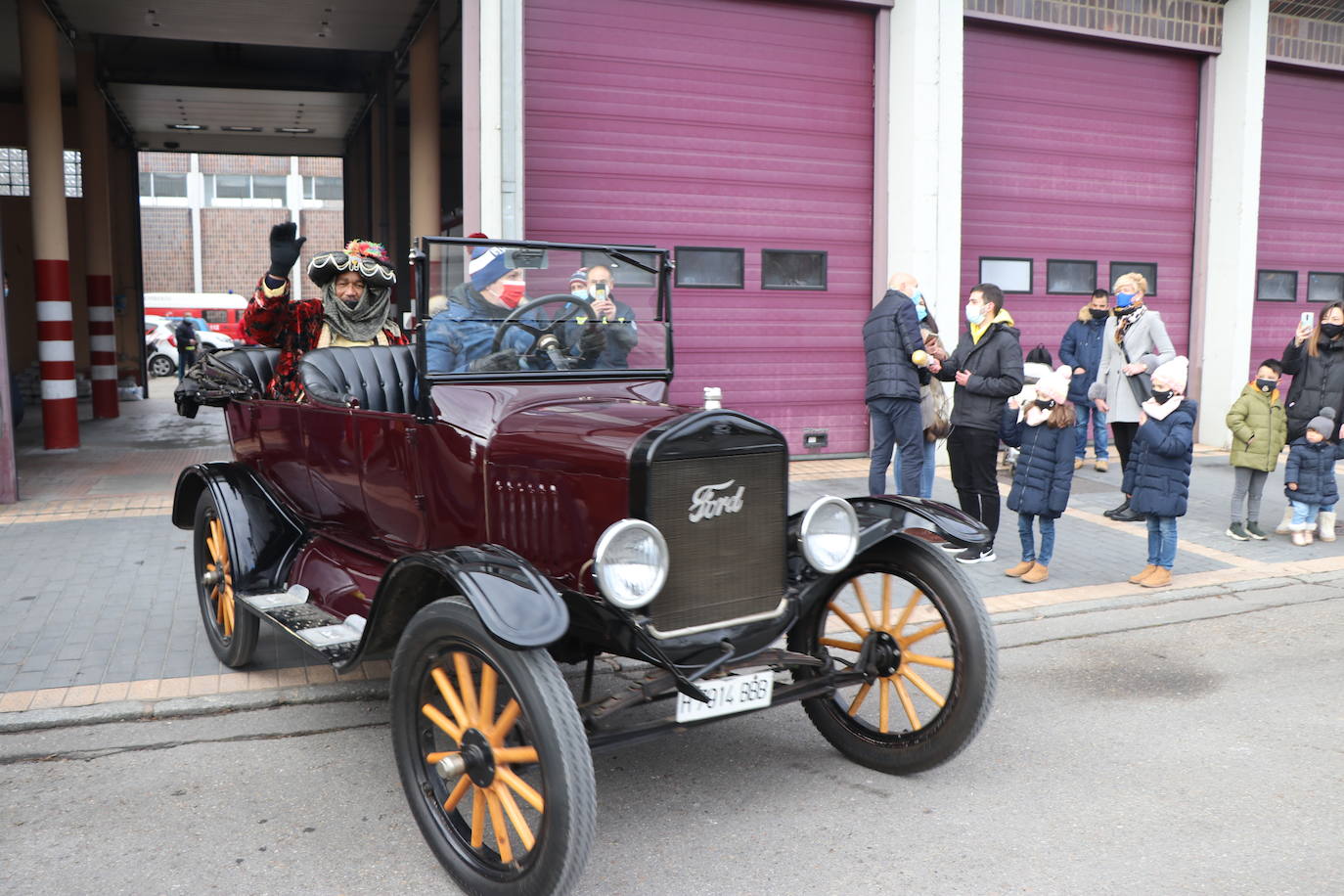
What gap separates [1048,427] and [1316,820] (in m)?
2.95

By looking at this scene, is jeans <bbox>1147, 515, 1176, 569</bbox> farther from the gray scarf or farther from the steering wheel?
the gray scarf

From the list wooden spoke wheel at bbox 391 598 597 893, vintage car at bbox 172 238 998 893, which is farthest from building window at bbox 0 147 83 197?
wooden spoke wheel at bbox 391 598 597 893

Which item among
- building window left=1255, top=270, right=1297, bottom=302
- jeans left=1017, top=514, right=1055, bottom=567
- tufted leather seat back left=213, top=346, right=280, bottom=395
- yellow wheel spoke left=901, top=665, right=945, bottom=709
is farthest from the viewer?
building window left=1255, top=270, right=1297, bottom=302

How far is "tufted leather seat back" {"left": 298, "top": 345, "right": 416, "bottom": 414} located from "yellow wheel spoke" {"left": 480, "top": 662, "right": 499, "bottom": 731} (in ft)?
5.50

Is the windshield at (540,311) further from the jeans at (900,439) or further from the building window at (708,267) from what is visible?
the building window at (708,267)

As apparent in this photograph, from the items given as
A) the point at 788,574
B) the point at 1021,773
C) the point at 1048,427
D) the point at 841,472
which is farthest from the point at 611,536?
the point at 841,472

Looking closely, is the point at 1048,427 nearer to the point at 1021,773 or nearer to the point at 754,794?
the point at 1021,773

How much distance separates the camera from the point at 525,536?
3.26 meters

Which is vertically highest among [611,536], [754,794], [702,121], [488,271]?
[702,121]

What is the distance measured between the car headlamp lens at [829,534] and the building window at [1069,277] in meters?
8.25

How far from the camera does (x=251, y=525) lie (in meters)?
4.46

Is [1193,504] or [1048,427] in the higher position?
[1048,427]

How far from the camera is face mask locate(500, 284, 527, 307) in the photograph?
3.80 metres

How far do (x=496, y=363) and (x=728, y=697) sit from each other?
1.42 m
